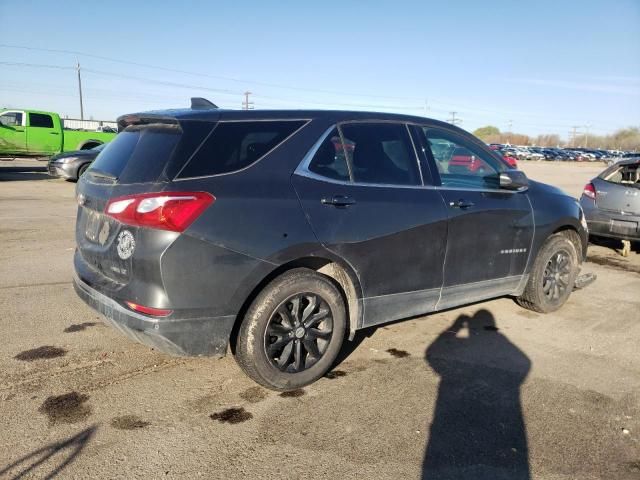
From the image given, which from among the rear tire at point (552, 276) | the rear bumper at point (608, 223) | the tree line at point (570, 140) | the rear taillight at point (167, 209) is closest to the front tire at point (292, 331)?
the rear taillight at point (167, 209)

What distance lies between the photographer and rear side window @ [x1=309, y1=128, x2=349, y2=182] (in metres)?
3.54

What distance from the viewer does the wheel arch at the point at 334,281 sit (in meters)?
3.31

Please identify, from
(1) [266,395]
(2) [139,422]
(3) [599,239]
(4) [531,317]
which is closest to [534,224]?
(4) [531,317]

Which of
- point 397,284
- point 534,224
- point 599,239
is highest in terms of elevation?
point 534,224

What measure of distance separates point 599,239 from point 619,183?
8.44ft

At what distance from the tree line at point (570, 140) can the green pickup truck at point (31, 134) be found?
4324 inches

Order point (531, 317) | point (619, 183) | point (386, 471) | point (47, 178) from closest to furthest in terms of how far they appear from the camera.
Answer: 1. point (386, 471)
2. point (531, 317)
3. point (619, 183)
4. point (47, 178)

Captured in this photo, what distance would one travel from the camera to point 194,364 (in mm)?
3875

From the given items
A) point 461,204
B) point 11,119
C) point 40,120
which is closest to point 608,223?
point 461,204

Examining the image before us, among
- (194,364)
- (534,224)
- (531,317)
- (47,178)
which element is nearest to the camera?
(194,364)

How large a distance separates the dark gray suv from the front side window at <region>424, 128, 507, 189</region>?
19 millimetres

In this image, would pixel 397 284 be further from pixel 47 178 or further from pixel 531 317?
pixel 47 178

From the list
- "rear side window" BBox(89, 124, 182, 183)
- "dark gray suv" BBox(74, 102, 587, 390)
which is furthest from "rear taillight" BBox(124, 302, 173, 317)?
"rear side window" BBox(89, 124, 182, 183)

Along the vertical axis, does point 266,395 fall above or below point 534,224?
below
